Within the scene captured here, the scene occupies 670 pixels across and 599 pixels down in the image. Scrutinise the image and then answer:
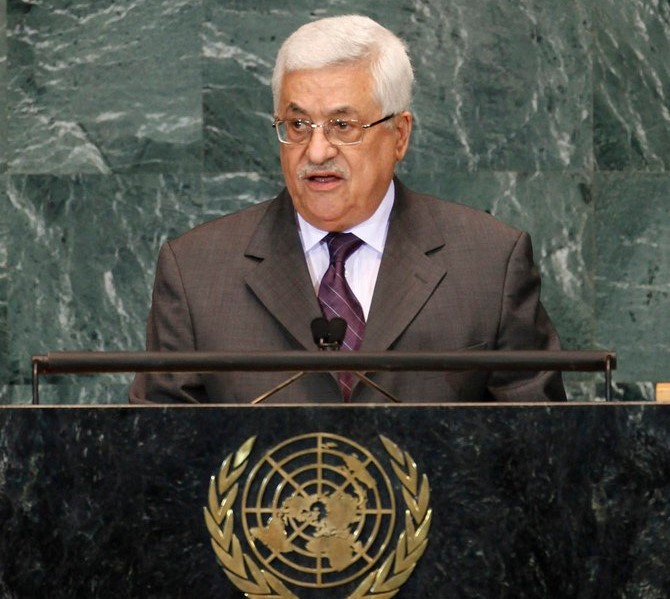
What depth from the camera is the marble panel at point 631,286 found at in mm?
5180

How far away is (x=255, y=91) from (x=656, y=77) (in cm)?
123

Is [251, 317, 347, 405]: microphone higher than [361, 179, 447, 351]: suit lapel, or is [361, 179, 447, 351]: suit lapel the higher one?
[251, 317, 347, 405]: microphone

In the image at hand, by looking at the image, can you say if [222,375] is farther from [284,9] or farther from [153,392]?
[284,9]

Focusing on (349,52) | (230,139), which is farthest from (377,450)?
(230,139)

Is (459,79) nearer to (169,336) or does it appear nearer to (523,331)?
(523,331)

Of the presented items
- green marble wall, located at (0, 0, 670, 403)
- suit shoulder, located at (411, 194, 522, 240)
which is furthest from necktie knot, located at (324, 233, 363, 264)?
green marble wall, located at (0, 0, 670, 403)

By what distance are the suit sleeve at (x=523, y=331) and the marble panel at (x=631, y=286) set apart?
4.45 ft

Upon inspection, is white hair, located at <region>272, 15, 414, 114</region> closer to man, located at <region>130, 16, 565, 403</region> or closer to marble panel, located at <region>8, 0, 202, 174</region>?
man, located at <region>130, 16, 565, 403</region>

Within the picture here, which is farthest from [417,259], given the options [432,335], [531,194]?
[531,194]

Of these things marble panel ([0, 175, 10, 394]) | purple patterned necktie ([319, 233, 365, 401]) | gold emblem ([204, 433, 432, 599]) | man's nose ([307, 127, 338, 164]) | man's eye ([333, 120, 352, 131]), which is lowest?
marble panel ([0, 175, 10, 394])

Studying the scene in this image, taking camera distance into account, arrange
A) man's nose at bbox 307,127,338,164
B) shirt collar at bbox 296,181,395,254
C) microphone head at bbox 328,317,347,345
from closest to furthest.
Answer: microphone head at bbox 328,317,347,345 < man's nose at bbox 307,127,338,164 < shirt collar at bbox 296,181,395,254

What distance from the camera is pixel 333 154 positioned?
3.69 metres

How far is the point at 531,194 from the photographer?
16.9ft

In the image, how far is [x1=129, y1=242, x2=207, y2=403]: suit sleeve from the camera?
3.54 metres
